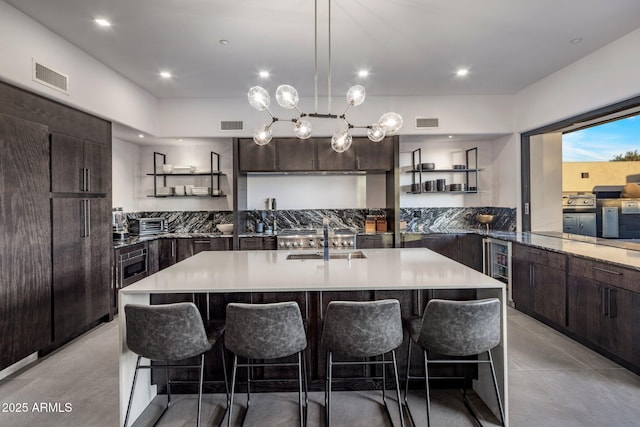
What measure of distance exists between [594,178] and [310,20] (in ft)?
18.2

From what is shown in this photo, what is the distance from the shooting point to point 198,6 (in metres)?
2.66

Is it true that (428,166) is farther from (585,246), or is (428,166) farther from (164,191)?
(164,191)

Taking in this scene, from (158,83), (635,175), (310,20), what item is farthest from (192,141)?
(635,175)

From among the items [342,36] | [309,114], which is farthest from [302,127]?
[342,36]

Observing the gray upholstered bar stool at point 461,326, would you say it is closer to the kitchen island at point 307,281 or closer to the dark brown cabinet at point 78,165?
the kitchen island at point 307,281

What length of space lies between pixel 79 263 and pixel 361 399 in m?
3.07

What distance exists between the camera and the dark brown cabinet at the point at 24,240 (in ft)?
8.41

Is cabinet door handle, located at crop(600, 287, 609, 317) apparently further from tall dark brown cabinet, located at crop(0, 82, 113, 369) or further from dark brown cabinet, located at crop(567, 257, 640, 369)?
tall dark brown cabinet, located at crop(0, 82, 113, 369)

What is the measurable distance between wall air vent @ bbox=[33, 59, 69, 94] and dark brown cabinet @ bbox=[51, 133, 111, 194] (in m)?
0.44

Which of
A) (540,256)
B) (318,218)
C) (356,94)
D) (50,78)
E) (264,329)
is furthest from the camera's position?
(318,218)

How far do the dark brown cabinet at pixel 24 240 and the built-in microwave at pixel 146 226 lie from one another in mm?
1938

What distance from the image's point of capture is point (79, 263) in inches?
134

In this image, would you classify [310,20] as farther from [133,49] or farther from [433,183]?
[433,183]

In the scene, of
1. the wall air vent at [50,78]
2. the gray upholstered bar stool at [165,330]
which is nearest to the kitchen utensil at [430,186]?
the gray upholstered bar stool at [165,330]
